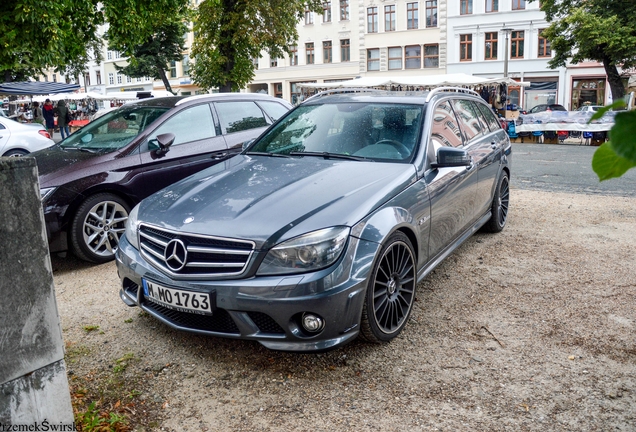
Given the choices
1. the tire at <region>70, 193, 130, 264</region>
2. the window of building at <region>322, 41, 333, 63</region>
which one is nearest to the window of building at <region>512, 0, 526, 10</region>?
the window of building at <region>322, 41, 333, 63</region>

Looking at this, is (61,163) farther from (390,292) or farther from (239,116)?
(390,292)

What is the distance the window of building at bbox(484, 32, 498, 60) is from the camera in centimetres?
4475

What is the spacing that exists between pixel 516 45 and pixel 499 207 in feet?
138

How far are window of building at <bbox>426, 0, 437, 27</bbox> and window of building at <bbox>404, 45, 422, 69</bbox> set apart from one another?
2081 mm

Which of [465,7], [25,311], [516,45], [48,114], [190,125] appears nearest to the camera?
[25,311]

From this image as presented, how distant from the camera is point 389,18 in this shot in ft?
160

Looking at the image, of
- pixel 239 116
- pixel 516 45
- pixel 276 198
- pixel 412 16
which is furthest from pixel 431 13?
pixel 276 198

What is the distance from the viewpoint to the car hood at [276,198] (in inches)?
131

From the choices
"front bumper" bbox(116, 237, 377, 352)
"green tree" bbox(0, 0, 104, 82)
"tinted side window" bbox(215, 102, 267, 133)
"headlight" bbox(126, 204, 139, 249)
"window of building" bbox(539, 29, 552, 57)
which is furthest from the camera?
"window of building" bbox(539, 29, 552, 57)

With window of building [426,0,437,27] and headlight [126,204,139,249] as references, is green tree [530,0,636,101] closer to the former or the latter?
window of building [426,0,437,27]

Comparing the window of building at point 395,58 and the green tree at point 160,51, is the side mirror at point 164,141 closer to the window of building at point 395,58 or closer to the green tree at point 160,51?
the green tree at point 160,51

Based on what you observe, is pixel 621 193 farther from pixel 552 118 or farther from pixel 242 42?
pixel 242 42

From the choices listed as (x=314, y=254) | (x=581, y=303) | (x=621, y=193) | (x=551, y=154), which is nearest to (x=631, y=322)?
(x=581, y=303)

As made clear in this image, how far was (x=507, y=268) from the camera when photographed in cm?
527
